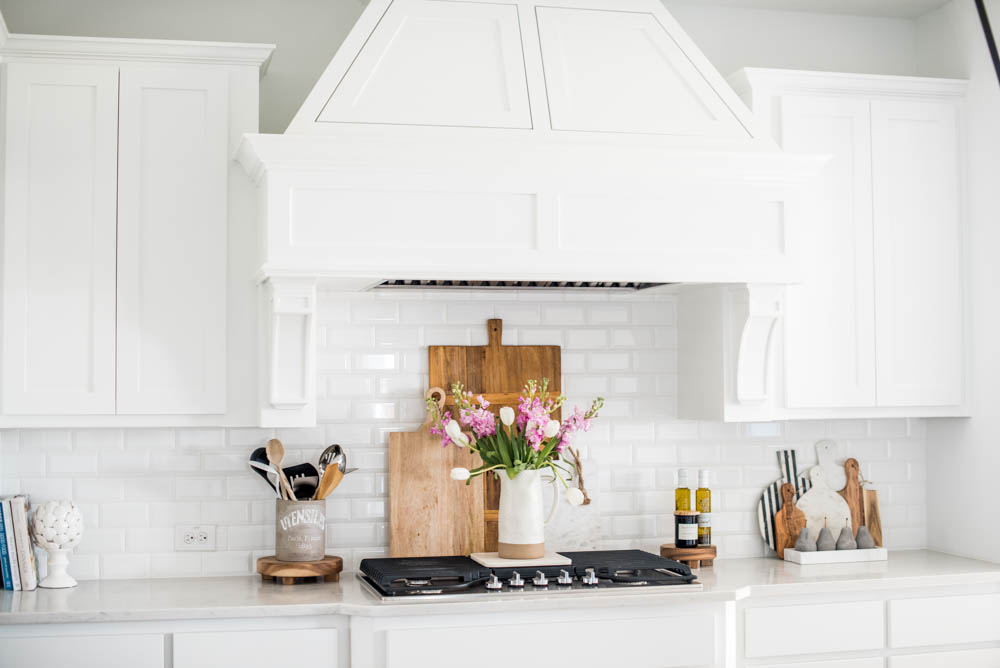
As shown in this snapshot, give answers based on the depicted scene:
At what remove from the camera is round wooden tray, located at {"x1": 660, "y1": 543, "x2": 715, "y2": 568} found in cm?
320

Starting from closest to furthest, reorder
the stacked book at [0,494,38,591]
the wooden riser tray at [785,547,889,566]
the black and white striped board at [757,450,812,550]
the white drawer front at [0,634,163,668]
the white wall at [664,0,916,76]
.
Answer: the white drawer front at [0,634,163,668]
the stacked book at [0,494,38,591]
the wooden riser tray at [785,547,889,566]
the black and white striped board at [757,450,812,550]
the white wall at [664,0,916,76]

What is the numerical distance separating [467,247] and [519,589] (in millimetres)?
960

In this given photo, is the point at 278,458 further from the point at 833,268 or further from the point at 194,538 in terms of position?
the point at 833,268

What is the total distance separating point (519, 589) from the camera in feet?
9.05

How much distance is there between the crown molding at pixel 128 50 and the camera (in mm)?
2893

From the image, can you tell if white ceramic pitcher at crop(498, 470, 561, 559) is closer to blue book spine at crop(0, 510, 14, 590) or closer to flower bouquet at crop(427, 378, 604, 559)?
flower bouquet at crop(427, 378, 604, 559)

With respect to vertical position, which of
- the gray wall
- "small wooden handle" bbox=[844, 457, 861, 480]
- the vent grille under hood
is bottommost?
"small wooden handle" bbox=[844, 457, 861, 480]

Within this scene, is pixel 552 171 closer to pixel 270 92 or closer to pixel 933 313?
pixel 270 92

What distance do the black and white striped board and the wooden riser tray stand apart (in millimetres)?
104

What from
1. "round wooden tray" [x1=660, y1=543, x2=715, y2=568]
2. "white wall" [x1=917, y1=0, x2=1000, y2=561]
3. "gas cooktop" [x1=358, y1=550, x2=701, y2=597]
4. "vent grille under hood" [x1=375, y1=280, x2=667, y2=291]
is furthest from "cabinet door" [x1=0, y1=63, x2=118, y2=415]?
"white wall" [x1=917, y1=0, x2=1000, y2=561]

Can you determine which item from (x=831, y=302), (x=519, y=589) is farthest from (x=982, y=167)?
(x=519, y=589)

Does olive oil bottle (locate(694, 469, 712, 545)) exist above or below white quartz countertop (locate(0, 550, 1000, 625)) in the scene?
above

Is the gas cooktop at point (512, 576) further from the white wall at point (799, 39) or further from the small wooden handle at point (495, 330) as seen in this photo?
the white wall at point (799, 39)

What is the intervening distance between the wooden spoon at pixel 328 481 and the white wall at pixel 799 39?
1936 mm
